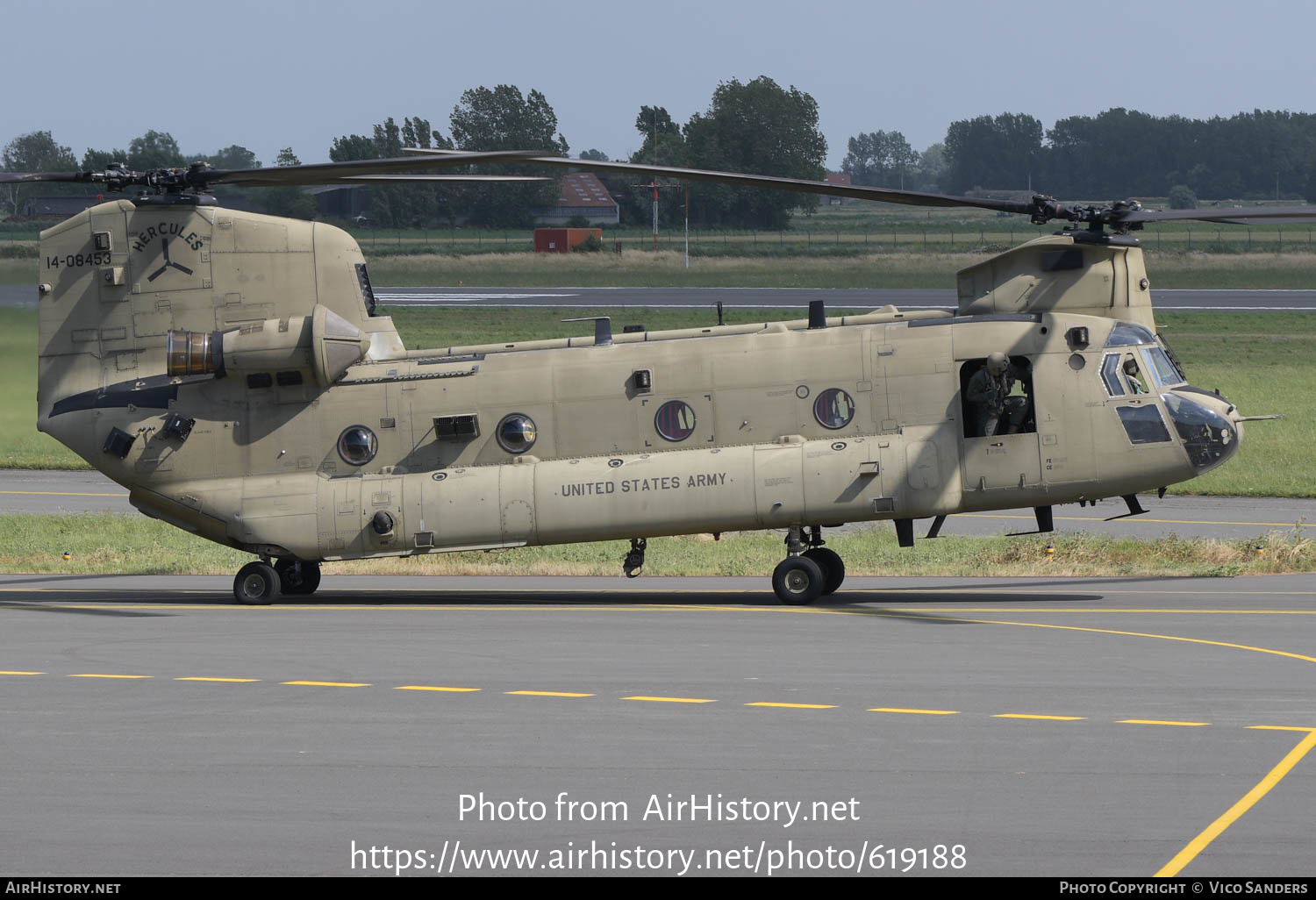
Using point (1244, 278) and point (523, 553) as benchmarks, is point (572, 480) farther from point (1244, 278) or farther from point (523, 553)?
point (1244, 278)

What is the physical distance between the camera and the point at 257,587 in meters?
20.2

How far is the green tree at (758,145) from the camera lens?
373 feet

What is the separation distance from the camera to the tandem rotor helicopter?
1862cm

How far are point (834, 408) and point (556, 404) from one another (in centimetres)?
350

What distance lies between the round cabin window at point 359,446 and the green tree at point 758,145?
94.3 metres

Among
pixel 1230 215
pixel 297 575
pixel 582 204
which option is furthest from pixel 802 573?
pixel 582 204

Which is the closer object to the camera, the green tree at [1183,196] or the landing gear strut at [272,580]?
the landing gear strut at [272,580]

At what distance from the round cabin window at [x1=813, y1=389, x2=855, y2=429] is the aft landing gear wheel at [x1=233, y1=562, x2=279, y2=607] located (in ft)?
24.2

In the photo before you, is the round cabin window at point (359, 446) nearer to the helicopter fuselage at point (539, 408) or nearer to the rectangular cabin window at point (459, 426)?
the helicopter fuselage at point (539, 408)


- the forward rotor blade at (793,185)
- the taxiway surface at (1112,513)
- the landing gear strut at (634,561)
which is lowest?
the taxiway surface at (1112,513)

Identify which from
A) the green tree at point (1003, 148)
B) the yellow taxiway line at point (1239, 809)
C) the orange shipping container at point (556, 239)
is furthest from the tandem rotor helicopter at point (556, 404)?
the green tree at point (1003, 148)

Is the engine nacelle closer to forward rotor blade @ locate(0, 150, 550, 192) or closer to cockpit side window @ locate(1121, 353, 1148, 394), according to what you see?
forward rotor blade @ locate(0, 150, 550, 192)

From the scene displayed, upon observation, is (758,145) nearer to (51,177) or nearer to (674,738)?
(51,177)

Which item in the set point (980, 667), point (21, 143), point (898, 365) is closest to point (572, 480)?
point (898, 365)
